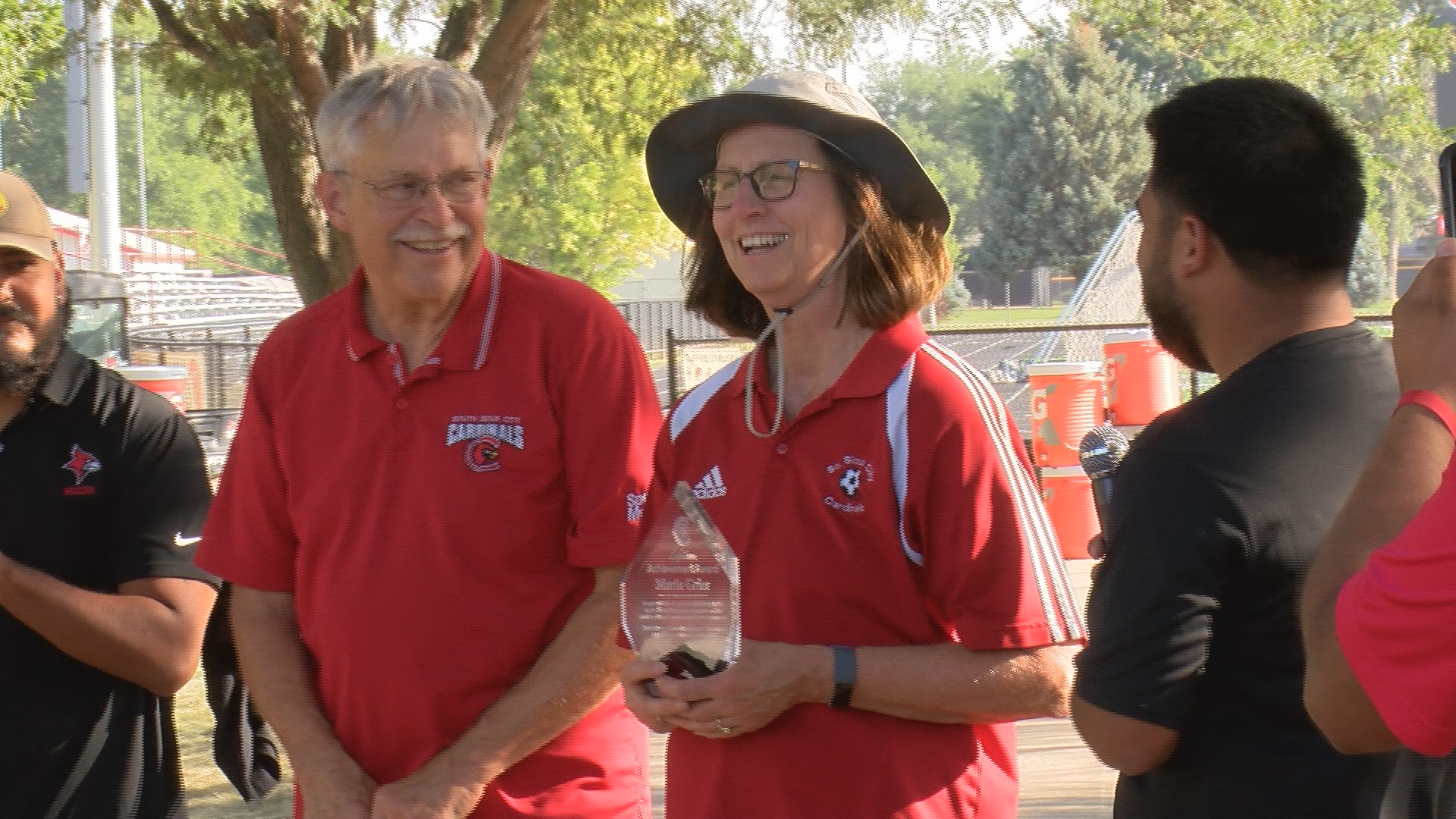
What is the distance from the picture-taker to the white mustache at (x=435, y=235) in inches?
122

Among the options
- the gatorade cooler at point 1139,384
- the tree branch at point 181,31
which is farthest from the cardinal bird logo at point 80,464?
Answer: the gatorade cooler at point 1139,384

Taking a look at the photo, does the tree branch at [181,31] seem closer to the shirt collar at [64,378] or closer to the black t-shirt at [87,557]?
the shirt collar at [64,378]

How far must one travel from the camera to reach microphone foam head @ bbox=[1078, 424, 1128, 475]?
371 cm

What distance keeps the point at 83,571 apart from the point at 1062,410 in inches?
409

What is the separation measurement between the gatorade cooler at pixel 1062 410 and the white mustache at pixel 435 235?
998 centimetres

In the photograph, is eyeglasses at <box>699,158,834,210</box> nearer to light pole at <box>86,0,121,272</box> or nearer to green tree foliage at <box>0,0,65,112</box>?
green tree foliage at <box>0,0,65,112</box>

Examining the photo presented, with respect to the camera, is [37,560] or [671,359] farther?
[671,359]

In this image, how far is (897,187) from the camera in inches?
114

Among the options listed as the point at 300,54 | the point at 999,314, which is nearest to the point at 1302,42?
the point at 300,54

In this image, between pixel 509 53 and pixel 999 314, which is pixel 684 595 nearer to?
pixel 509 53

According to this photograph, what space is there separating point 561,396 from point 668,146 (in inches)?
22.9

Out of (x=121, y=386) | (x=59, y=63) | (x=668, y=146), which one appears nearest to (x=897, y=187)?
(x=668, y=146)

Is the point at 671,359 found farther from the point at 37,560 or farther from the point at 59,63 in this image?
the point at 37,560

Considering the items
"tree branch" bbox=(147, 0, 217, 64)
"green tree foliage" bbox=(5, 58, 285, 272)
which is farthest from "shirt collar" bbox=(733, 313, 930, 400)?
"green tree foliage" bbox=(5, 58, 285, 272)
